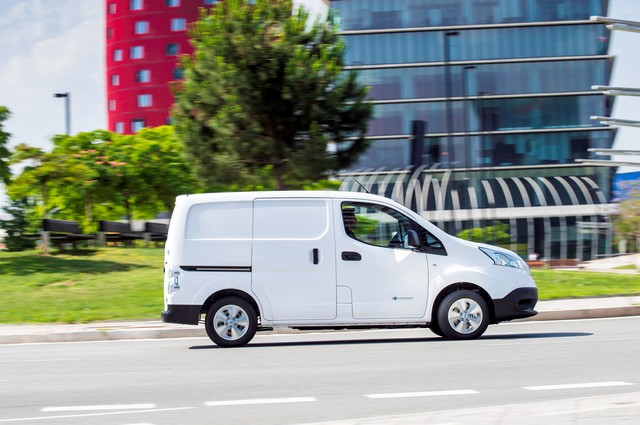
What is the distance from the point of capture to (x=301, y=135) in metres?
27.8

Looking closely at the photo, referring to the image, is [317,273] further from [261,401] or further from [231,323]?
[261,401]

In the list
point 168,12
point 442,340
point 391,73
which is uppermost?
point 168,12

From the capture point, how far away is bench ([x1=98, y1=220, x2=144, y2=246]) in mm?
34969

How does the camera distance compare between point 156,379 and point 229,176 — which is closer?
point 156,379

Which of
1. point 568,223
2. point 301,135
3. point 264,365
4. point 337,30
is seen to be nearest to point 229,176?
point 301,135

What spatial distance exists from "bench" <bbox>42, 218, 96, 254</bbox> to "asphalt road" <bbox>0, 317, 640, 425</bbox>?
1664 cm

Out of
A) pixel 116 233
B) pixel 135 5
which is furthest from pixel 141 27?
pixel 116 233

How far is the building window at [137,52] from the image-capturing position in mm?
92125

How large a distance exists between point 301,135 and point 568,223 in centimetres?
3891

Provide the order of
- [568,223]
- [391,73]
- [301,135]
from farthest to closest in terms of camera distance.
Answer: [391,73] < [568,223] < [301,135]

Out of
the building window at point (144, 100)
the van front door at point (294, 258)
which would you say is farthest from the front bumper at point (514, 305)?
the building window at point (144, 100)

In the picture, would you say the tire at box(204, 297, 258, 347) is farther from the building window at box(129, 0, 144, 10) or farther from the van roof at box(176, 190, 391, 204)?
the building window at box(129, 0, 144, 10)

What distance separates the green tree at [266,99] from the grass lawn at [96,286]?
3876 mm

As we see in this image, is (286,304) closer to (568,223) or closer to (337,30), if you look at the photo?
(337,30)
